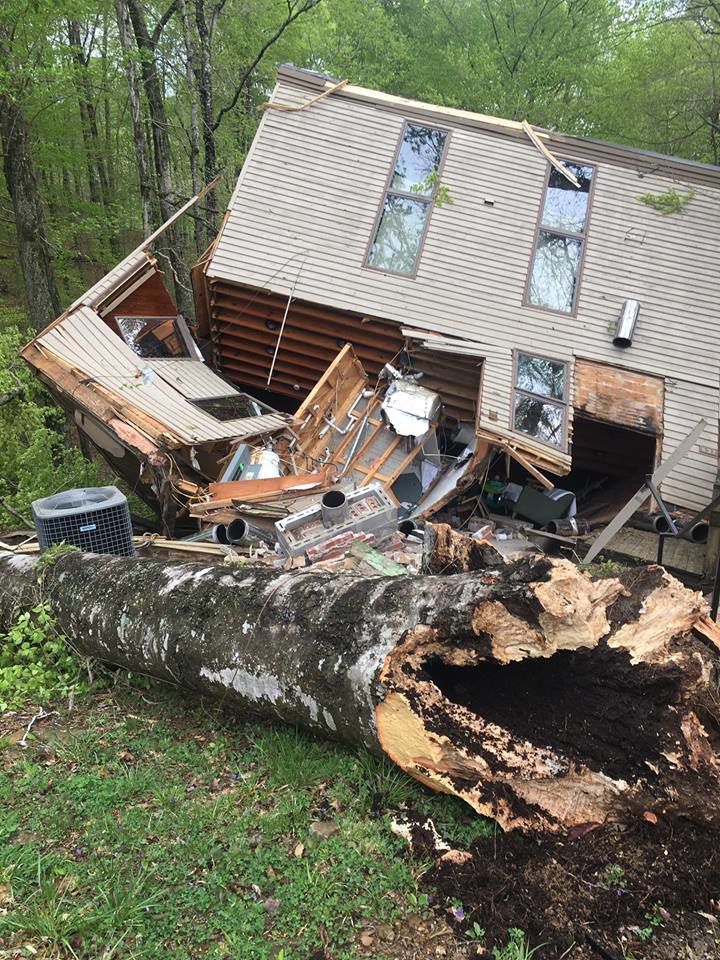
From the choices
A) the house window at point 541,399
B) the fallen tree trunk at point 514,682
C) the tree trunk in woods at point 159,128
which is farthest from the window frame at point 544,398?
the tree trunk in woods at point 159,128

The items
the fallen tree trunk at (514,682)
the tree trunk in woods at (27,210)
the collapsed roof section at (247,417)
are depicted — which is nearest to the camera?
the fallen tree trunk at (514,682)

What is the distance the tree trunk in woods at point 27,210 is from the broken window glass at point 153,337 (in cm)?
254

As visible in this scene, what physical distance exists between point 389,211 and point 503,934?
10221 mm

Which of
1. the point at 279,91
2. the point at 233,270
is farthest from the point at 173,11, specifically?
the point at 233,270

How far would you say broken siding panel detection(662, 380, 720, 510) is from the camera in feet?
28.8

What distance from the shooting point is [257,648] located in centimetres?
318

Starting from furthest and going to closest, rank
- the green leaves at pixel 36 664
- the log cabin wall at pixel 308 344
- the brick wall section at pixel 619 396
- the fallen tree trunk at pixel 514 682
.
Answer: the log cabin wall at pixel 308 344 → the brick wall section at pixel 619 396 → the green leaves at pixel 36 664 → the fallen tree trunk at pixel 514 682

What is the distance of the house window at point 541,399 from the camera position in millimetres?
9042

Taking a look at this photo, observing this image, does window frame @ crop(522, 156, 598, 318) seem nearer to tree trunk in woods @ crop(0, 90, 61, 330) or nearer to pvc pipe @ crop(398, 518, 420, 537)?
pvc pipe @ crop(398, 518, 420, 537)

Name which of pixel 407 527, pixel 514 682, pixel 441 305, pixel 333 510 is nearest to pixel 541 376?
pixel 441 305

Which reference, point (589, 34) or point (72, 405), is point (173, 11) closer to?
point (72, 405)

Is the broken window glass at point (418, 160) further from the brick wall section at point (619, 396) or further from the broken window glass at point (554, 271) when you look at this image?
the brick wall section at point (619, 396)

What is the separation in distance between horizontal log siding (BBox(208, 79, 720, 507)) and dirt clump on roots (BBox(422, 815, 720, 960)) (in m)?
7.69

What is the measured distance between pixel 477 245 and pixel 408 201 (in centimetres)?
143
